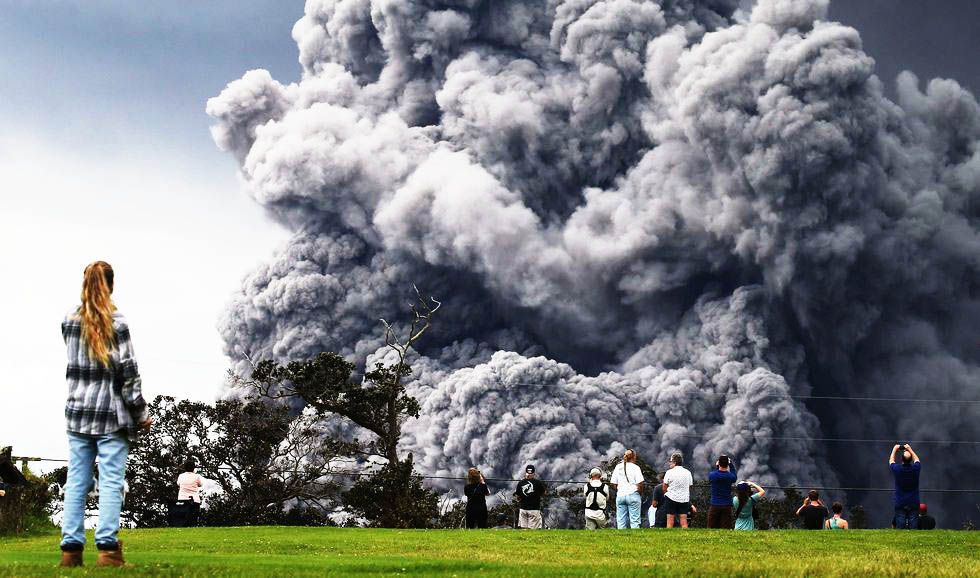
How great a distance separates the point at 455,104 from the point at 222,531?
49.8m

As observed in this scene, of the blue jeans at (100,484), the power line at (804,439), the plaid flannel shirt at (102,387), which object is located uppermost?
the power line at (804,439)

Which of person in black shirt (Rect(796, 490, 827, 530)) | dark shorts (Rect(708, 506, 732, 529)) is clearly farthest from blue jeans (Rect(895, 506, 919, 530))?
dark shorts (Rect(708, 506, 732, 529))

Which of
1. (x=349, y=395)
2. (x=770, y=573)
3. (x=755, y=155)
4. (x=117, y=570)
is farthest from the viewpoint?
(x=755, y=155)

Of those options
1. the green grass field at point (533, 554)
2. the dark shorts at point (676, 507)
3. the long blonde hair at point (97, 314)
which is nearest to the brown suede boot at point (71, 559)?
the green grass field at point (533, 554)

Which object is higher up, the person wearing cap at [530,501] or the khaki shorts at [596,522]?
the person wearing cap at [530,501]

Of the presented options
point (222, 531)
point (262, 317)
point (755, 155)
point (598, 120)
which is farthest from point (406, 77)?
point (222, 531)

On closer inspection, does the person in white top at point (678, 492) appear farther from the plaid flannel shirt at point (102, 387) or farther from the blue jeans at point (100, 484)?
the plaid flannel shirt at point (102, 387)

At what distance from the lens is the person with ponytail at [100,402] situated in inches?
279

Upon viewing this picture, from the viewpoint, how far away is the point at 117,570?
6.90m

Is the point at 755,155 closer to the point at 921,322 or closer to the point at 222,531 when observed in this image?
the point at 921,322

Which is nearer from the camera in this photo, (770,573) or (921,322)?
(770,573)

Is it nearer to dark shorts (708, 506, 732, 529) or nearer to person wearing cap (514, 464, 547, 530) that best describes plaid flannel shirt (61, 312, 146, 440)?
dark shorts (708, 506, 732, 529)

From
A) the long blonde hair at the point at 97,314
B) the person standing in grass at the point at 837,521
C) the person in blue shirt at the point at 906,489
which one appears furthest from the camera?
the person standing in grass at the point at 837,521

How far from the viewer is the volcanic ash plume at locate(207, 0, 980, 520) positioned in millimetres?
57375
